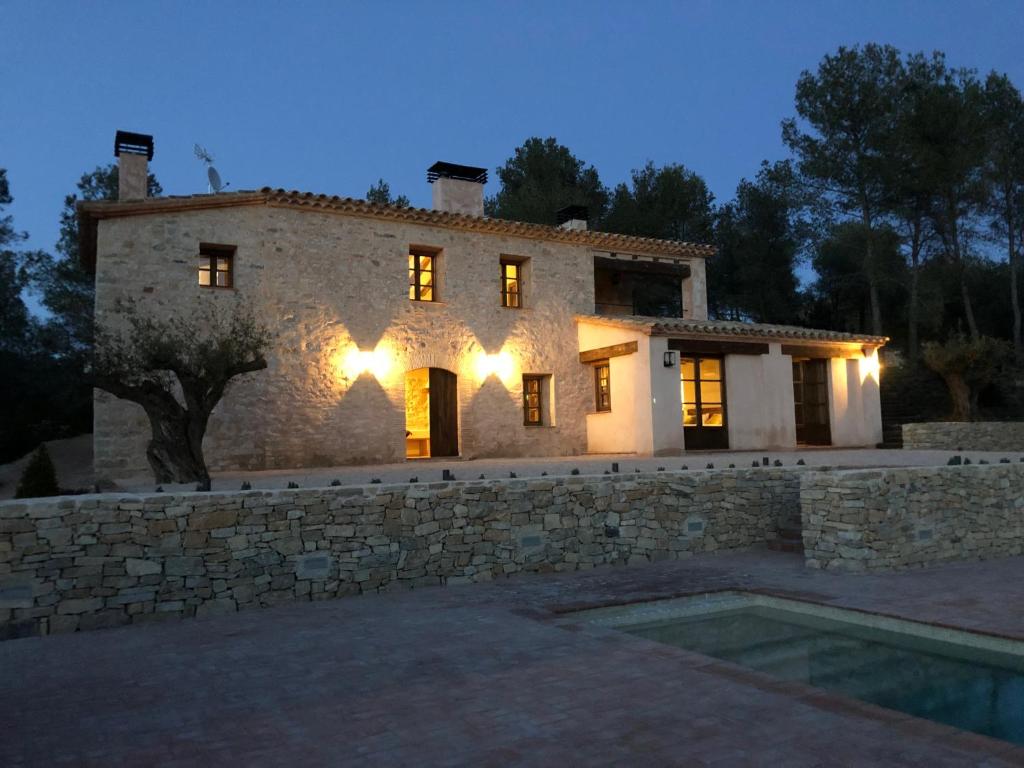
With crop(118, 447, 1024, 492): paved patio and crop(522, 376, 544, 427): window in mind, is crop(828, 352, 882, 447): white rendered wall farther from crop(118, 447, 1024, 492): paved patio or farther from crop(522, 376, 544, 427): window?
crop(522, 376, 544, 427): window

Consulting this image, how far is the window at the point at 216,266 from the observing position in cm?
1262

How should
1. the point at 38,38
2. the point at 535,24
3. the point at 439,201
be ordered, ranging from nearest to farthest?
the point at 439,201 → the point at 38,38 → the point at 535,24

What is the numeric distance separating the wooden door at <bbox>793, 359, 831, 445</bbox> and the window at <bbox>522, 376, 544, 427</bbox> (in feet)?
18.9

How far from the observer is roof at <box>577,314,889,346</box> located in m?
14.2

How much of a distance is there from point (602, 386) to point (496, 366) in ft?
7.90

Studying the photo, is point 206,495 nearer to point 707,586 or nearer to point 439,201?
point 707,586

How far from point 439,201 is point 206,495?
10891 millimetres

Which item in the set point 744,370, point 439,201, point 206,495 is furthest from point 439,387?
point 206,495

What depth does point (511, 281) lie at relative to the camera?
51.8 feet

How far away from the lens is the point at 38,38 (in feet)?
413

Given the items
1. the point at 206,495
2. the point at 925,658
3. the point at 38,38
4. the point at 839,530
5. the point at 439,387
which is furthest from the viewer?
the point at 38,38

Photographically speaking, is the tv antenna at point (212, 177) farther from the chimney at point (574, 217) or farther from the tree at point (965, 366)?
the tree at point (965, 366)

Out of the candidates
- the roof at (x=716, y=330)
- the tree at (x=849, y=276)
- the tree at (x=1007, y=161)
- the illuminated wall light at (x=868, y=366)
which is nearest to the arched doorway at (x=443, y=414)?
the roof at (x=716, y=330)

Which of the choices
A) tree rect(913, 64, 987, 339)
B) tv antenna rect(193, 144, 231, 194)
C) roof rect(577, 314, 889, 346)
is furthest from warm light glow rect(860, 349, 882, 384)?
tv antenna rect(193, 144, 231, 194)
